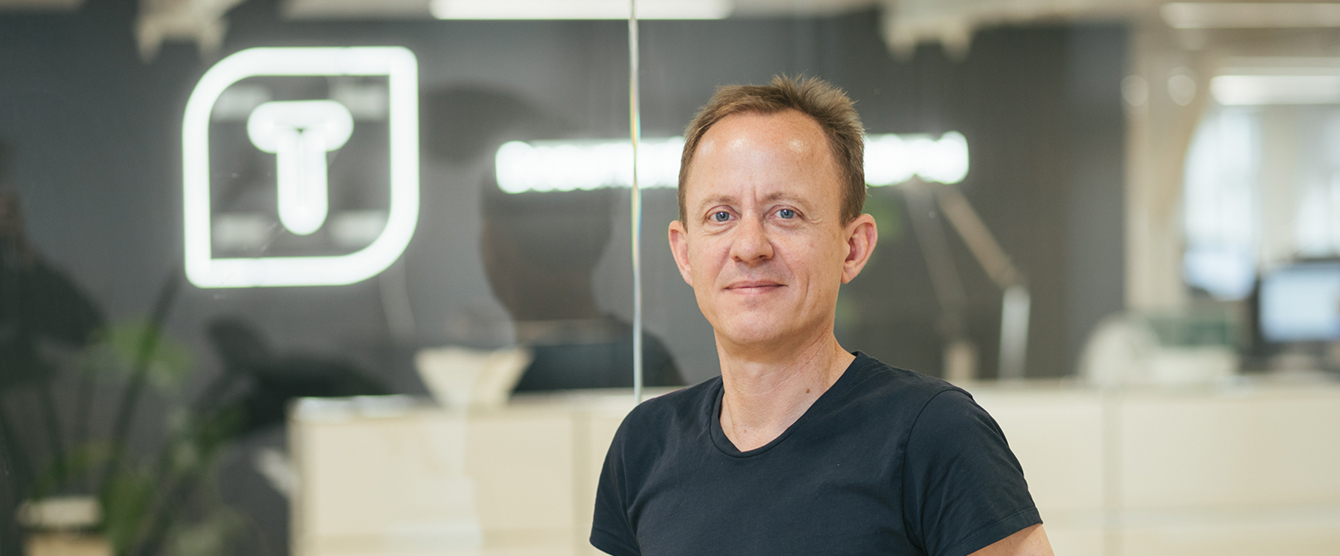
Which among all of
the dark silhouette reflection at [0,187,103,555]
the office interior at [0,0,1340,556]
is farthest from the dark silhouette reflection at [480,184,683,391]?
the dark silhouette reflection at [0,187,103,555]

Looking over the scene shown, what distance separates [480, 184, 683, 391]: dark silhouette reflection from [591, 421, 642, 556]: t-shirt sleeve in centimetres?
70

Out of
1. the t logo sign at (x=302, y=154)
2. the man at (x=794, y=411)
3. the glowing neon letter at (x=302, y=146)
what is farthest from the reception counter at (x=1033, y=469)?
the man at (x=794, y=411)

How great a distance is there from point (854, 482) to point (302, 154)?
59.7 inches

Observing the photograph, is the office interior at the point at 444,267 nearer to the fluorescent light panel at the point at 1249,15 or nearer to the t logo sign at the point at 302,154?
the t logo sign at the point at 302,154

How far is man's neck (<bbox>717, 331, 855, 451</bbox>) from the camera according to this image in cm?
126

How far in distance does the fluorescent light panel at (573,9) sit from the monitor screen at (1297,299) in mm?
1446

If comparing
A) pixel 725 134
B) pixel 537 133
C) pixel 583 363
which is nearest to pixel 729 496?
pixel 725 134

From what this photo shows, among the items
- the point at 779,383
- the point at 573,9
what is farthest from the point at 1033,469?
the point at 573,9

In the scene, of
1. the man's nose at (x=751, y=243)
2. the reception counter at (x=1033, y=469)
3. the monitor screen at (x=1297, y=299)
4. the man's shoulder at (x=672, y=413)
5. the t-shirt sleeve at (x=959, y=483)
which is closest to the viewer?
the t-shirt sleeve at (x=959, y=483)

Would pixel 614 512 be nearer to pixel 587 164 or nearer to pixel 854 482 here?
pixel 854 482

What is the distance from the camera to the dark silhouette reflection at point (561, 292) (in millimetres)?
2152

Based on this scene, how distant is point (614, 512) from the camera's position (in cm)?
146

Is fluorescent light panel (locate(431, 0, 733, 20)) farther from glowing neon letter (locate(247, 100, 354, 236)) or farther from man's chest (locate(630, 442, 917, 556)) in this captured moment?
man's chest (locate(630, 442, 917, 556))

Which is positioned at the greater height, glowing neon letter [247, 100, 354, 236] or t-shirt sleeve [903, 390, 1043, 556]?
glowing neon letter [247, 100, 354, 236]
